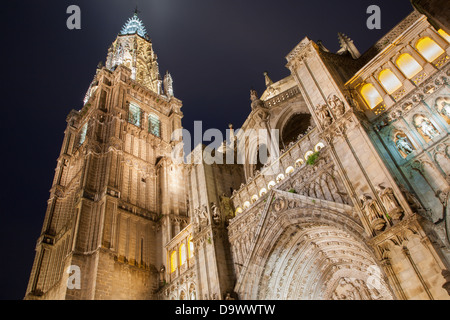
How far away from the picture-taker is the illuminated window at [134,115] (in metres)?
42.8

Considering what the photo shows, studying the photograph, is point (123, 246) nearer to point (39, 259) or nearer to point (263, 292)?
point (39, 259)

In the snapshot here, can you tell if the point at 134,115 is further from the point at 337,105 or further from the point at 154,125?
the point at 337,105

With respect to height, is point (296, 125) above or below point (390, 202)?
above

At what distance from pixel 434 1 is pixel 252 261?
1406cm

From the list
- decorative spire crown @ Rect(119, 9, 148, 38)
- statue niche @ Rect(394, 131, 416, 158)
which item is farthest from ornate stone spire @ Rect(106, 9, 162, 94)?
statue niche @ Rect(394, 131, 416, 158)

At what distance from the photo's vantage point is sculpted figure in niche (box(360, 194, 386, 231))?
1223 cm

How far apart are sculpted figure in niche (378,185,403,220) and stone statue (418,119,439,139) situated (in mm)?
2834

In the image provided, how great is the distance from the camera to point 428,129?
1327 centimetres

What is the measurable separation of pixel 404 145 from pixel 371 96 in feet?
11.2

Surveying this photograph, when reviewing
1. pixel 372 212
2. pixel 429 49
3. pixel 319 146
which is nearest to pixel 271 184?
pixel 319 146

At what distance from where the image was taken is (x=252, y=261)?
1808cm

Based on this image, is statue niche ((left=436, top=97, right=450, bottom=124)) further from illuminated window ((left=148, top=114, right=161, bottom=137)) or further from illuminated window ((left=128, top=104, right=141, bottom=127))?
illuminated window ((left=128, top=104, right=141, bottom=127))
